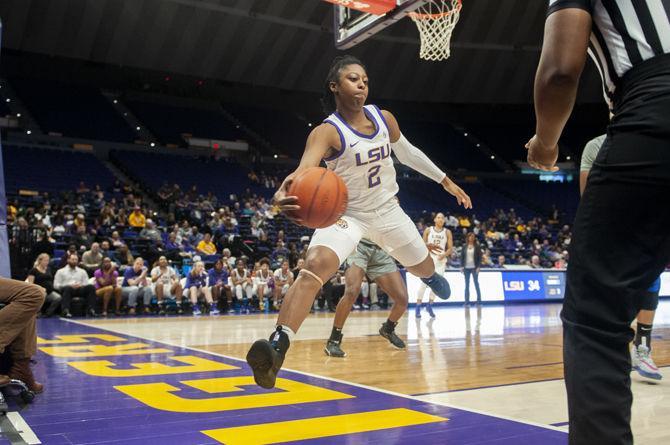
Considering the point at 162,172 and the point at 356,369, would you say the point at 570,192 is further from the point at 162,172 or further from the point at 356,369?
the point at 356,369

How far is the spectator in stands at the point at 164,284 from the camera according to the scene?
11.7 m

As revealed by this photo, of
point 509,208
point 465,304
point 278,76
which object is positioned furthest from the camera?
point 509,208

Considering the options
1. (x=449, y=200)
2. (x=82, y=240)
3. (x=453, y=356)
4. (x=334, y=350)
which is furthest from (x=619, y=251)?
(x=449, y=200)

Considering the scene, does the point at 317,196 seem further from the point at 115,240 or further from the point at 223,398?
the point at 115,240

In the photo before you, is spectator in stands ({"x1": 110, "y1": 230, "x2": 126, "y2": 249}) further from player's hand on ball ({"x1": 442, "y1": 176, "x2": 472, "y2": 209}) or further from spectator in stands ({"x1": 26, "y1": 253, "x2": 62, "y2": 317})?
player's hand on ball ({"x1": 442, "y1": 176, "x2": 472, "y2": 209})

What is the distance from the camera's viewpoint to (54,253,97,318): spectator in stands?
10.5 metres

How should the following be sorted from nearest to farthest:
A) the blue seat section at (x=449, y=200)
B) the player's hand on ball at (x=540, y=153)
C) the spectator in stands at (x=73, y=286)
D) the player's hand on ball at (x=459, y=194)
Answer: the player's hand on ball at (x=540, y=153)
the player's hand on ball at (x=459, y=194)
the spectator in stands at (x=73, y=286)
the blue seat section at (x=449, y=200)

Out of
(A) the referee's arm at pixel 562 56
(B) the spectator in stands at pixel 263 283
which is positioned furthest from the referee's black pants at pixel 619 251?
(B) the spectator in stands at pixel 263 283

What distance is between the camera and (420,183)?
27.6 metres

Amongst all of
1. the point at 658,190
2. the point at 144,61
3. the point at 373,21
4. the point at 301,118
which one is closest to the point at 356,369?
the point at 658,190

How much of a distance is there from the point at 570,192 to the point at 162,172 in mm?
18353

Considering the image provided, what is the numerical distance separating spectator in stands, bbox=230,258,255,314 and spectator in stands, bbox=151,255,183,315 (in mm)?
1215

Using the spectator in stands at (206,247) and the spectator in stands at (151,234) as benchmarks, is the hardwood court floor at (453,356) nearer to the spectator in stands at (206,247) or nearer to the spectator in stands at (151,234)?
the spectator in stands at (206,247)

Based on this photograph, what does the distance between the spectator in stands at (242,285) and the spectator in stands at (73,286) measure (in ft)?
9.48
